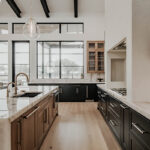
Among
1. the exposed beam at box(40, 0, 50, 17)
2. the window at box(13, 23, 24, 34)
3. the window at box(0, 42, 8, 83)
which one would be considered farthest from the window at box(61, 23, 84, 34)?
the window at box(0, 42, 8, 83)

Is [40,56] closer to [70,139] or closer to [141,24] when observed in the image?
[70,139]

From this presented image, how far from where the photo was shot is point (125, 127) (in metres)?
2.08

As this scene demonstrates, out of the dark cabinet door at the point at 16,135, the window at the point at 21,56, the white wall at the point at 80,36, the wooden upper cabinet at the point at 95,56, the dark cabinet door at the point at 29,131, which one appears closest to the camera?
the dark cabinet door at the point at 16,135

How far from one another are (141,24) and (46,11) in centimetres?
543

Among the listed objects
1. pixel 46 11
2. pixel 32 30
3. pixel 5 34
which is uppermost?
pixel 46 11

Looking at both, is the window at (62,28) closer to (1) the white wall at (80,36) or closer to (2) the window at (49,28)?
(2) the window at (49,28)

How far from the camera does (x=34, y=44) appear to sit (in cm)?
686

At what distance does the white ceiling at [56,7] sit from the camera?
6441 millimetres

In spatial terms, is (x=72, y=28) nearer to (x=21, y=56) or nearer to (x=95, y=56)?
(x=95, y=56)

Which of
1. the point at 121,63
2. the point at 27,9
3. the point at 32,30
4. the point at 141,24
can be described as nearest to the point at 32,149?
the point at 141,24

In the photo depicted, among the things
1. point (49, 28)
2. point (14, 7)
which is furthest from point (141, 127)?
point (14, 7)

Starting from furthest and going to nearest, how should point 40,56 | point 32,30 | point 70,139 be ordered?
point 40,56
point 32,30
point 70,139

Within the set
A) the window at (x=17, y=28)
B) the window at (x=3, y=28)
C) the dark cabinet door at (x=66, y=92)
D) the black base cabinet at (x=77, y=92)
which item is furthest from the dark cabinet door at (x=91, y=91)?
the window at (x=3, y=28)

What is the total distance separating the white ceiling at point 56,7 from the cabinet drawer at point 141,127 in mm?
5934
